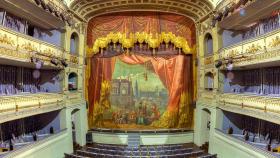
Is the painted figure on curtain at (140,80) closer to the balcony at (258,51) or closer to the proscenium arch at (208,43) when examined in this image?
the proscenium arch at (208,43)

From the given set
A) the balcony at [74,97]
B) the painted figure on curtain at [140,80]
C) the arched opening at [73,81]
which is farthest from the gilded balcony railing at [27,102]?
the painted figure on curtain at [140,80]

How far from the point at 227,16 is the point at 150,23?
834cm

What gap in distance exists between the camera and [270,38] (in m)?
13.5

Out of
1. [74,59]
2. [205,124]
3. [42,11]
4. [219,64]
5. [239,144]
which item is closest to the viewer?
[239,144]

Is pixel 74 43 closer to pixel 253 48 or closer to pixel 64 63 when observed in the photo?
pixel 64 63

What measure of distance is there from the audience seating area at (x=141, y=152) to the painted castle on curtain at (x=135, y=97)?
245 cm

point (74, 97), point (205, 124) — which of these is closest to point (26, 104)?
point (74, 97)

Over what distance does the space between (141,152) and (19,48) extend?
11.2 metres

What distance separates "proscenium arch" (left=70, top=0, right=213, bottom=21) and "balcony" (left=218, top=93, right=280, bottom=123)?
7422mm

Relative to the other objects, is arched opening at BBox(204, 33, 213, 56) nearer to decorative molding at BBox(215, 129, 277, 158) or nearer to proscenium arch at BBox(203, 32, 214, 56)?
proscenium arch at BBox(203, 32, 214, 56)

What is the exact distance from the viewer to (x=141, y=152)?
1994 cm

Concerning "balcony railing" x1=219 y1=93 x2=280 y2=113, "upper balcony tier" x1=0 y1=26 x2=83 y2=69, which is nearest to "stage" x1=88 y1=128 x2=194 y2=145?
"balcony railing" x1=219 y1=93 x2=280 y2=113

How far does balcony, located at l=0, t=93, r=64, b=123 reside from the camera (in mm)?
12750

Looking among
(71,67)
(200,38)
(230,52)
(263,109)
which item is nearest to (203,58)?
(200,38)
